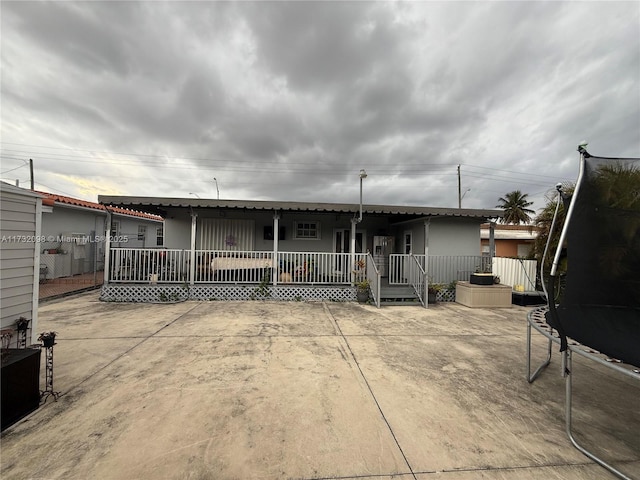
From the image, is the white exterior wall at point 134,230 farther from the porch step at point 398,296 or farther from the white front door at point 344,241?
the porch step at point 398,296

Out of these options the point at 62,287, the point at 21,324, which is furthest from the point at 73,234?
the point at 21,324

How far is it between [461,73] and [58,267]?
55.6ft

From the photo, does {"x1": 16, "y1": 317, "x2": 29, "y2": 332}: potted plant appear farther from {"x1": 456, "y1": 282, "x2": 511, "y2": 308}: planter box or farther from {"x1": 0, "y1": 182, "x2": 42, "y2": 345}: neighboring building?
{"x1": 456, "y1": 282, "x2": 511, "y2": 308}: planter box

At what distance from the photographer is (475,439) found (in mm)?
2127

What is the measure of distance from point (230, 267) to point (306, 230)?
3333mm

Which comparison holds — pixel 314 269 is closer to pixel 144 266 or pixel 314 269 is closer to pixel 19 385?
pixel 144 266

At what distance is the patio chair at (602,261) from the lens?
91.9 inches

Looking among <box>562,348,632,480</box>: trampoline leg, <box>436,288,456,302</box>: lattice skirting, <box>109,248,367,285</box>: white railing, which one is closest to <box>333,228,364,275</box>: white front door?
<box>109,248,367,285</box>: white railing

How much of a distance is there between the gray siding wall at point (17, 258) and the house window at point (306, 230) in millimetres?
7166

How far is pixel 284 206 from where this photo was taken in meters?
7.61

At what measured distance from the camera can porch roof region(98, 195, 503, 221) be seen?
7051 mm

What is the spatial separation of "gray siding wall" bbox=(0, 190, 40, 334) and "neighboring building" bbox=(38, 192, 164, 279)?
6709mm

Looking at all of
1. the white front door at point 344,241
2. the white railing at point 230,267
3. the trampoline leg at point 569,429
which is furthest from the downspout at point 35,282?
the white front door at point 344,241

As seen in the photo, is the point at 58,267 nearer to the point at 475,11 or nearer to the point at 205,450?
the point at 205,450
